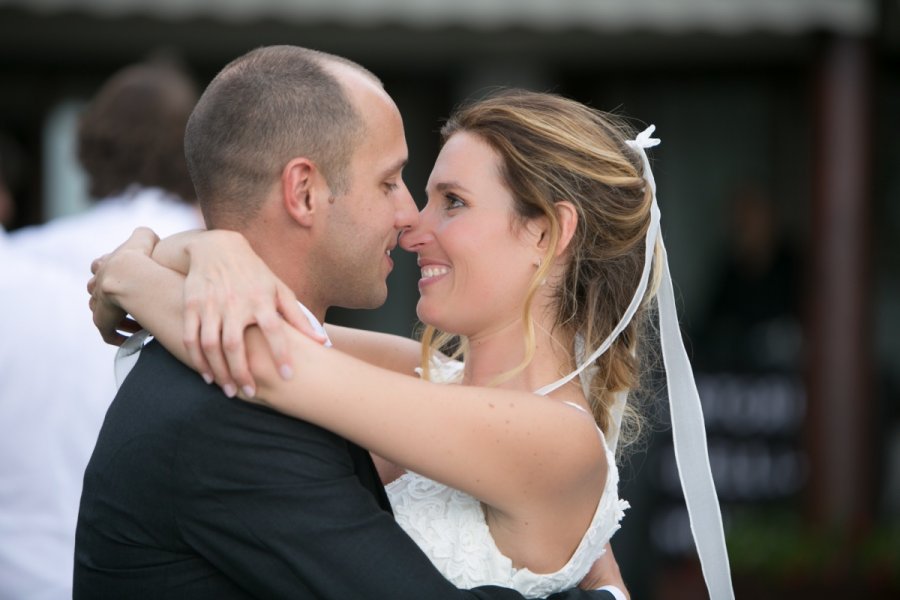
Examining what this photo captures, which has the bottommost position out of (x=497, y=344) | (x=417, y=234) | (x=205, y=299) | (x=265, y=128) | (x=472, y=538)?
(x=472, y=538)

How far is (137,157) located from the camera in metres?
4.05

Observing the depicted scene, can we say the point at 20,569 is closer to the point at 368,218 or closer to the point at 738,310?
the point at 368,218

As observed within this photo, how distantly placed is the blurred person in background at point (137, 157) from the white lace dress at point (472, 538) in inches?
61.0

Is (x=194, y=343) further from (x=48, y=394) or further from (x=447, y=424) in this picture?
(x=48, y=394)

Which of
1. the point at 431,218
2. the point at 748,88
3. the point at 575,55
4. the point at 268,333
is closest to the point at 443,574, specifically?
the point at 268,333

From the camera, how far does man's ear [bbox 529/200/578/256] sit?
9.09 feet

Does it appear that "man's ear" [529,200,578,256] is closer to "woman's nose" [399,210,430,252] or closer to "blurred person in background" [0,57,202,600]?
"woman's nose" [399,210,430,252]

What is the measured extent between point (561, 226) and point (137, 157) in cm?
175

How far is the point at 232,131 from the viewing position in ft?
8.21

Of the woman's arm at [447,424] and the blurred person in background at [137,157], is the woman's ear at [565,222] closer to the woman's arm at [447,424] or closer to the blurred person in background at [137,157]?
the woman's arm at [447,424]

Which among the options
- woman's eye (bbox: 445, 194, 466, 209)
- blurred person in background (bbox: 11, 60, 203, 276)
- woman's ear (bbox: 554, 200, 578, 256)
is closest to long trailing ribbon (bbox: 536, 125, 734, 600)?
woman's ear (bbox: 554, 200, 578, 256)

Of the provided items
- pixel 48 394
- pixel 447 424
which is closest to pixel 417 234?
pixel 447 424

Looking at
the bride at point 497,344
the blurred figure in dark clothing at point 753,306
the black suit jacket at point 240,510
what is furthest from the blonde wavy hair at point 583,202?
the blurred figure in dark clothing at point 753,306

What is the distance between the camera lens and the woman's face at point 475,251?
9.14 feet
